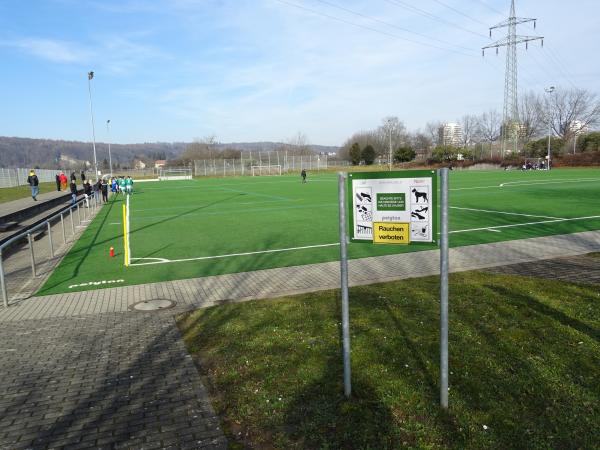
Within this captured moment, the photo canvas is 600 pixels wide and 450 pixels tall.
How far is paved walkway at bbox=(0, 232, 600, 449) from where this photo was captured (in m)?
3.95

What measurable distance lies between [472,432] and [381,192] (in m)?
2.13

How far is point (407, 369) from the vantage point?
4816 mm

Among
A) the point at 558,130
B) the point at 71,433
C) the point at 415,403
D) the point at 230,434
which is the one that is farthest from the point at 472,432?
the point at 558,130

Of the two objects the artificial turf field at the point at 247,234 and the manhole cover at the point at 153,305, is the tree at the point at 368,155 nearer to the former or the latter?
the artificial turf field at the point at 247,234

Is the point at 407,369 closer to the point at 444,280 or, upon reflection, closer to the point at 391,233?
the point at 444,280

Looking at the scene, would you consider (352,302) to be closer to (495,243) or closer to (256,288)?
(256,288)

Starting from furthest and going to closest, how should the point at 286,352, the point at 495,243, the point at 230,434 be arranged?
1. the point at 495,243
2. the point at 286,352
3. the point at 230,434

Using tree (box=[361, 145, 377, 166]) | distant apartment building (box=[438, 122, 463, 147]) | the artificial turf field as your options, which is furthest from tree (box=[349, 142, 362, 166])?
the artificial turf field

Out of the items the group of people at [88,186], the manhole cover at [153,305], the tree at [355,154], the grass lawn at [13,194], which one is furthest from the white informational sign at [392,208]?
the tree at [355,154]

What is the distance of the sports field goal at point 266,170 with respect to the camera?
8544 centimetres

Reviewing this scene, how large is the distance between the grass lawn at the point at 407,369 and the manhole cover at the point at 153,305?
0.79m

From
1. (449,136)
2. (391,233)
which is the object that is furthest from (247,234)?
(449,136)

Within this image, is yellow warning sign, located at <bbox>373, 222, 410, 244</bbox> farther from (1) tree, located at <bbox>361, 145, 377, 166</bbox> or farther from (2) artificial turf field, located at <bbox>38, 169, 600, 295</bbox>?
(1) tree, located at <bbox>361, 145, 377, 166</bbox>

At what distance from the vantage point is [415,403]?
13.6 feet
